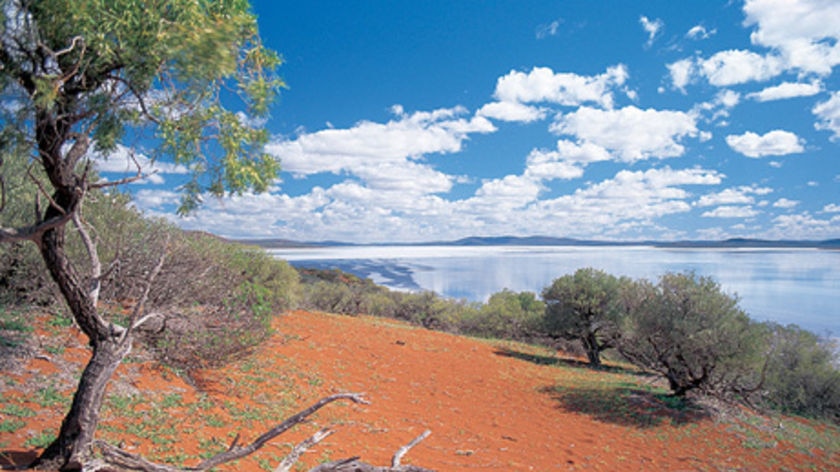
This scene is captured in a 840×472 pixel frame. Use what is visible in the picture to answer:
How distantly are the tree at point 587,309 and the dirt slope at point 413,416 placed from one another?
3.34 metres

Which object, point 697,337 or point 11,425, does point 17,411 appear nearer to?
point 11,425

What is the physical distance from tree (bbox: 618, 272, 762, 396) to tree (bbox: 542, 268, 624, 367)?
5626mm

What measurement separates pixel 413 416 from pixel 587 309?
13.4 metres

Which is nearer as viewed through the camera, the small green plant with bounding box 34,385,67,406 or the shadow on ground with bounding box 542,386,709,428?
the small green plant with bounding box 34,385,67,406

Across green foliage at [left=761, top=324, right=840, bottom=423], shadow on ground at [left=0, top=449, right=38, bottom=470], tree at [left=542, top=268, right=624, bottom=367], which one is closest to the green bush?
shadow on ground at [left=0, top=449, right=38, bottom=470]

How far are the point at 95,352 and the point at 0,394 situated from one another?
338 cm

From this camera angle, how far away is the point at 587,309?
21172 millimetres

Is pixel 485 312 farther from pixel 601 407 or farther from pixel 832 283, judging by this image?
pixel 832 283

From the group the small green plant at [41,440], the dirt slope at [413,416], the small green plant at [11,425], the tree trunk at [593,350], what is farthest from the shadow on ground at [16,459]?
the tree trunk at [593,350]

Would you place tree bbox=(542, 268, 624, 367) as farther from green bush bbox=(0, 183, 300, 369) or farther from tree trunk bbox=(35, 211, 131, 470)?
tree trunk bbox=(35, 211, 131, 470)

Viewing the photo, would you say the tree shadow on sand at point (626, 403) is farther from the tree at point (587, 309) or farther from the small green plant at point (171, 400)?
the small green plant at point (171, 400)

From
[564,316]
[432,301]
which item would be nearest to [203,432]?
[564,316]

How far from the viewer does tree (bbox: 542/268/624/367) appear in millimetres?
20578

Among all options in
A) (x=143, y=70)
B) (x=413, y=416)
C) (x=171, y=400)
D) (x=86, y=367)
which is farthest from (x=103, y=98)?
(x=413, y=416)
